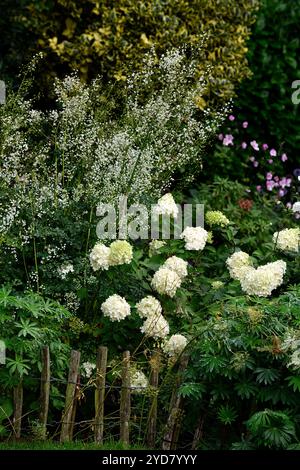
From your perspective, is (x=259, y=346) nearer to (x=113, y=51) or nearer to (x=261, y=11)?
(x=113, y=51)

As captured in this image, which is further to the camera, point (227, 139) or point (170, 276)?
point (227, 139)

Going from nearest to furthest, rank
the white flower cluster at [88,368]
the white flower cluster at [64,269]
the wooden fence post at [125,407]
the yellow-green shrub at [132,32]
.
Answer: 1. the wooden fence post at [125,407]
2. the white flower cluster at [88,368]
3. the white flower cluster at [64,269]
4. the yellow-green shrub at [132,32]

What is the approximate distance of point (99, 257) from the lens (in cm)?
456

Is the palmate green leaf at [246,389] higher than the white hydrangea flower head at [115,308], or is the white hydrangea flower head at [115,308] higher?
the white hydrangea flower head at [115,308]

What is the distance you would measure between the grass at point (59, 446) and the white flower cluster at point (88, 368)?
0.38 m

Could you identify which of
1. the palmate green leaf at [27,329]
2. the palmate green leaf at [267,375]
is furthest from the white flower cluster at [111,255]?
the palmate green leaf at [267,375]

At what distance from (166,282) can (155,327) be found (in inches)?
9.8

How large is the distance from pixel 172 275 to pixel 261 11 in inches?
161

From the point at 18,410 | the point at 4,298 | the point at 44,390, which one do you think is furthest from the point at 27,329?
the point at 18,410

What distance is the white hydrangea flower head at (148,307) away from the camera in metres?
4.54

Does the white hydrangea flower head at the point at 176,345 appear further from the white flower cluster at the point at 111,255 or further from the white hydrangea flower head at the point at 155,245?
the white hydrangea flower head at the point at 155,245

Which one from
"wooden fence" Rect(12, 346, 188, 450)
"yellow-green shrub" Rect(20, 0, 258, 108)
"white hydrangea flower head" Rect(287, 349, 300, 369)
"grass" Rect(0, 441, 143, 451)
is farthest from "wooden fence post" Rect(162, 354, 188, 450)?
"yellow-green shrub" Rect(20, 0, 258, 108)

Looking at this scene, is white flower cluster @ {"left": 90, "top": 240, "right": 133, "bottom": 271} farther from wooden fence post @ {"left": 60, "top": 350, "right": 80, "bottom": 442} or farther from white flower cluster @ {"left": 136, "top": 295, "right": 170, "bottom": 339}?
wooden fence post @ {"left": 60, "top": 350, "right": 80, "bottom": 442}

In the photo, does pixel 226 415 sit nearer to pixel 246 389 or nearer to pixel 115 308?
pixel 246 389
